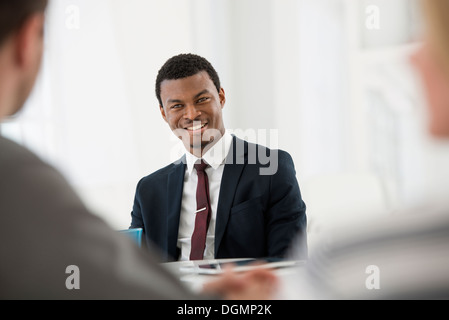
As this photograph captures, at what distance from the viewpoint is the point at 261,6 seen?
3.71 metres

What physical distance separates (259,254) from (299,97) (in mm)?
2324

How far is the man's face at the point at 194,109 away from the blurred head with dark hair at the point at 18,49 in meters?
1.01

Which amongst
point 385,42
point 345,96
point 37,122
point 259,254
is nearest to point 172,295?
point 259,254

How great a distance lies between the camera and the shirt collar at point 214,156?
4.59ft

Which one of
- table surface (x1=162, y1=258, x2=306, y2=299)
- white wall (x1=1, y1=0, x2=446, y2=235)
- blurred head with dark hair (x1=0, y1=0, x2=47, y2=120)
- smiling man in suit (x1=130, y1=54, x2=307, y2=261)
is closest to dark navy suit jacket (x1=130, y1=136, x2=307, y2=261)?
smiling man in suit (x1=130, y1=54, x2=307, y2=261)

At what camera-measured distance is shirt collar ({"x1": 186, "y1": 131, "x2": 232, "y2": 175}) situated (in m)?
1.40

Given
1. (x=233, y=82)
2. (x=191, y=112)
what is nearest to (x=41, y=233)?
(x=191, y=112)

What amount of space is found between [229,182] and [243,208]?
0.24 feet

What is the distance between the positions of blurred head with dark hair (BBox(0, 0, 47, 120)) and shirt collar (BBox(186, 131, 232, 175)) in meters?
0.91

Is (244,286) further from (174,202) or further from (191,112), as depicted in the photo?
(191,112)

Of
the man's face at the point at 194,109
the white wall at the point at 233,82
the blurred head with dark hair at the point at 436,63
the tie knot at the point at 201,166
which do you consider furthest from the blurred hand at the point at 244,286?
the white wall at the point at 233,82

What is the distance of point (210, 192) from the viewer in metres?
1.37

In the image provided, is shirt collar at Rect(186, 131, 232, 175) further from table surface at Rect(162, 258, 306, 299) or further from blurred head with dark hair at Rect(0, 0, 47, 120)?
blurred head with dark hair at Rect(0, 0, 47, 120)
